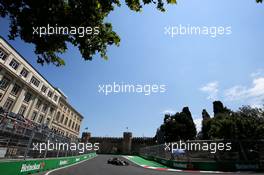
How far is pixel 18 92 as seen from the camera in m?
37.5

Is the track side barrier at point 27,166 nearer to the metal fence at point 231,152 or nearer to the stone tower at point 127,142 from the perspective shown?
the metal fence at point 231,152

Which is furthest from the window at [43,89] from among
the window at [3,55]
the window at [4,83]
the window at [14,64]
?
the window at [3,55]

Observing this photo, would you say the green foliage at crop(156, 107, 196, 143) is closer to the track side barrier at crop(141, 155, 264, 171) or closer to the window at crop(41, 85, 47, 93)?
the window at crop(41, 85, 47, 93)

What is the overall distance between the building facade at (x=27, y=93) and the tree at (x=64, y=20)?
28494 mm

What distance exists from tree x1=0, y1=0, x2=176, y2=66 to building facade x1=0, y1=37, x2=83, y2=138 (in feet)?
93.5

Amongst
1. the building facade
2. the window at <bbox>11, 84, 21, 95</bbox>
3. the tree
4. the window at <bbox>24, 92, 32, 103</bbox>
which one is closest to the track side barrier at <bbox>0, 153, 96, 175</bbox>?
the tree

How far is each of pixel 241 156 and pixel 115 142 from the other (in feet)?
203

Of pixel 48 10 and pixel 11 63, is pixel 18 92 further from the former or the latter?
pixel 48 10

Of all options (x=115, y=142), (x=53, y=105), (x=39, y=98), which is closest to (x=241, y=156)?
(x=39, y=98)

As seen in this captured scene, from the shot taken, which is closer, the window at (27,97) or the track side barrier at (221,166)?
the track side barrier at (221,166)

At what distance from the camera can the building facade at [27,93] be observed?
32912 mm

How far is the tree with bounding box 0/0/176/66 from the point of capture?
673 centimetres

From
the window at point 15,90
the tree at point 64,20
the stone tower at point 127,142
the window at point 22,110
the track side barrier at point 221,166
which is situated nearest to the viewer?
the tree at point 64,20

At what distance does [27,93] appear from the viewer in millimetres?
40688
